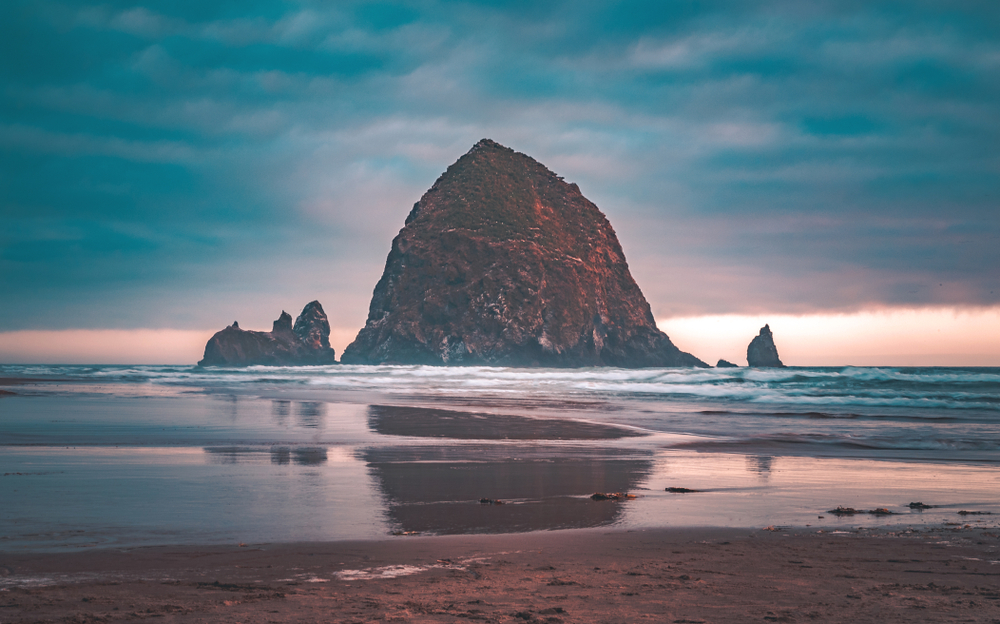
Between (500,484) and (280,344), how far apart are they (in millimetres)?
129101

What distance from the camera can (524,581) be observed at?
428cm

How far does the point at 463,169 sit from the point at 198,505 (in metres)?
123

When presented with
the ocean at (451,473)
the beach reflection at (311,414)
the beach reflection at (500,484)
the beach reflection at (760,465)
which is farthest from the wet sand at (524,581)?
the beach reflection at (311,414)

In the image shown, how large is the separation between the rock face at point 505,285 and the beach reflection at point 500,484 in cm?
9242

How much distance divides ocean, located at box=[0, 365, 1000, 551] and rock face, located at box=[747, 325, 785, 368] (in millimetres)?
99205

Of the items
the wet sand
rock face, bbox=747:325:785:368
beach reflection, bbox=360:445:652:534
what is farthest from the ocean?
rock face, bbox=747:325:785:368

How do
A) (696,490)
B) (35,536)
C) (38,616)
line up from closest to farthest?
(38,616)
(35,536)
(696,490)

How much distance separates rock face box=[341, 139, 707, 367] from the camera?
106438 mm

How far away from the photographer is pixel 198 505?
6.50 metres

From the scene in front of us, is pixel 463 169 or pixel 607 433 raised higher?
pixel 463 169

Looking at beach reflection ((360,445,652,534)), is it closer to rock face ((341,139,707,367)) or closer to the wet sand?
the wet sand

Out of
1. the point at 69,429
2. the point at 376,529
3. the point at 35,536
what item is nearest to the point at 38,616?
the point at 35,536

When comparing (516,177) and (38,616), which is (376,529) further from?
(516,177)

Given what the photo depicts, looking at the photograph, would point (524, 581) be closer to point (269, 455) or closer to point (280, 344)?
point (269, 455)
